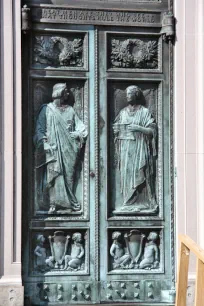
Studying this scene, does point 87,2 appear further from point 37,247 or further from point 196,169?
point 37,247

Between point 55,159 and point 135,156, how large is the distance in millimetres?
1049

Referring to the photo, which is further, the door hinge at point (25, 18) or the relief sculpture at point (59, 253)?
the relief sculpture at point (59, 253)

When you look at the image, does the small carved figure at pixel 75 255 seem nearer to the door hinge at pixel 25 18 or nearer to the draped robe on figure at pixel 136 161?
the draped robe on figure at pixel 136 161

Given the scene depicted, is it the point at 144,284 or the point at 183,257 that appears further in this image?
the point at 144,284

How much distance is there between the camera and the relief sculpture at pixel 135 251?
9133mm

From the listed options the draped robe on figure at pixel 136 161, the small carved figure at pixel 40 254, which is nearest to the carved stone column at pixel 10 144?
the small carved figure at pixel 40 254

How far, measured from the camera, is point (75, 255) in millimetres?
9062

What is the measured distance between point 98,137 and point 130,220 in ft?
3.81

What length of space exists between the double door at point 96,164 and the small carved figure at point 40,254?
0.05ft

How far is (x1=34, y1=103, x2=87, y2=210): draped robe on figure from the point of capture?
9.04 meters

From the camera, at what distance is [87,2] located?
360 inches

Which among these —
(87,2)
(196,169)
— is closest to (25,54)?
(87,2)

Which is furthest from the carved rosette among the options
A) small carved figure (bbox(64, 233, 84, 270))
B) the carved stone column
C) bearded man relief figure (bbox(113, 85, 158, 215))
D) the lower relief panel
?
the lower relief panel

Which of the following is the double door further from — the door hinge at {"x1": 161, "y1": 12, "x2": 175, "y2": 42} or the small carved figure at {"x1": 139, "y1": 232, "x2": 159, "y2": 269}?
the door hinge at {"x1": 161, "y1": 12, "x2": 175, "y2": 42}
